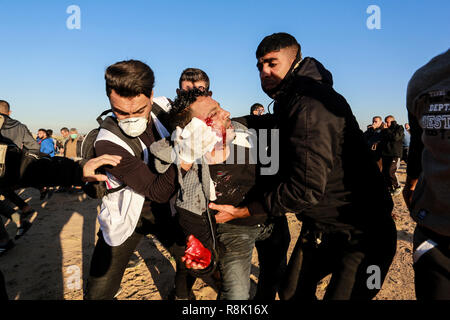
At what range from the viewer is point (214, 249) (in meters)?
1.85

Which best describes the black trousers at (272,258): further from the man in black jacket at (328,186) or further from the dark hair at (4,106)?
the dark hair at (4,106)

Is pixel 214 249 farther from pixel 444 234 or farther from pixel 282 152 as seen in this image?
pixel 444 234

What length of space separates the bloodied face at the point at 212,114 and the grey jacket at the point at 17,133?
206 inches

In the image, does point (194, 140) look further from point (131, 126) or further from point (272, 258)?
point (272, 258)

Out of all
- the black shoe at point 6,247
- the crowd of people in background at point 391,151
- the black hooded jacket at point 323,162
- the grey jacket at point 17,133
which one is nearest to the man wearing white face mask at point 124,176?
the black hooded jacket at point 323,162

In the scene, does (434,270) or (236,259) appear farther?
(236,259)

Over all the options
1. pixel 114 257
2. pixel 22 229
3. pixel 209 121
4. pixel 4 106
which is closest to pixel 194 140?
pixel 209 121

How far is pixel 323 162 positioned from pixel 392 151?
7.99 metres

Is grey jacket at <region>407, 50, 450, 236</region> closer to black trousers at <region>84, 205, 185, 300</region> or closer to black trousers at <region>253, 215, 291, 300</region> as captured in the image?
black trousers at <region>253, 215, 291, 300</region>

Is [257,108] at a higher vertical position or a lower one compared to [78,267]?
higher

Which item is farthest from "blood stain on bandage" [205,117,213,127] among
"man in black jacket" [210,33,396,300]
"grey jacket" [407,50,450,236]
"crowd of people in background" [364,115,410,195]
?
"crowd of people in background" [364,115,410,195]

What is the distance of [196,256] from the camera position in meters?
1.79

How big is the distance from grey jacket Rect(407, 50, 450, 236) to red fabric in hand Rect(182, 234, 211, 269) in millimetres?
1358

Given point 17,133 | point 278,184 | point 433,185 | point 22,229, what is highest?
point 17,133
